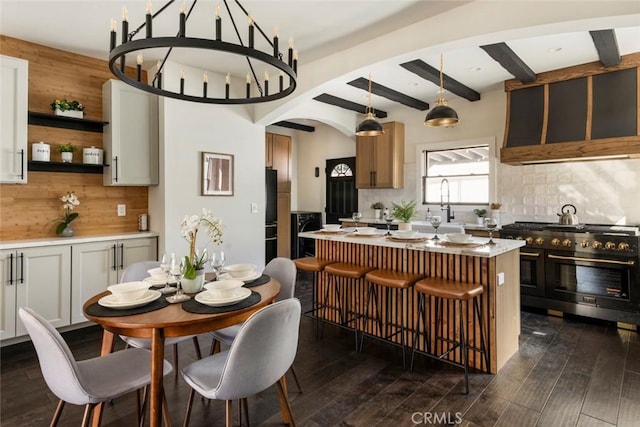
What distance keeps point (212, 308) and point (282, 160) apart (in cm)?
522

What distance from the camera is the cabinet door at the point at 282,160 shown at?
21.7 feet

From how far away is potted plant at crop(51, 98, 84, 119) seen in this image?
3480 millimetres

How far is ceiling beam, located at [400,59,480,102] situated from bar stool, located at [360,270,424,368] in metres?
2.26

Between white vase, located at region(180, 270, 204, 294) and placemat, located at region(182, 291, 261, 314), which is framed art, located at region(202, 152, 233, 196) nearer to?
white vase, located at region(180, 270, 204, 294)

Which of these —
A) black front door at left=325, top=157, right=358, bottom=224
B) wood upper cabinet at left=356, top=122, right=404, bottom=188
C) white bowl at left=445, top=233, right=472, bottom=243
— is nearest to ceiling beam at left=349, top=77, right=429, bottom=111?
wood upper cabinet at left=356, top=122, right=404, bottom=188

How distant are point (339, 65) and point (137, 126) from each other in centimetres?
234

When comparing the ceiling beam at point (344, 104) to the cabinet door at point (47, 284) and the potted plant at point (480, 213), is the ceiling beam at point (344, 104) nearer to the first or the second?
the potted plant at point (480, 213)

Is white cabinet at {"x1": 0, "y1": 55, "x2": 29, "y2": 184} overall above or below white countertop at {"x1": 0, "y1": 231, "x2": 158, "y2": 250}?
above

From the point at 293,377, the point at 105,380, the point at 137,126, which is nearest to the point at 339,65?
the point at 137,126

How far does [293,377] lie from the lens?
253 centimetres

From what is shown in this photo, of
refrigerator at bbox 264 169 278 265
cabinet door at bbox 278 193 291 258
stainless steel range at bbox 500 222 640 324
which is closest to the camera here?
stainless steel range at bbox 500 222 640 324

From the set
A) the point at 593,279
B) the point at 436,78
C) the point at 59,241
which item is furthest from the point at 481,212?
the point at 59,241

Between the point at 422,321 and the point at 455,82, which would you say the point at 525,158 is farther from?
the point at 422,321
